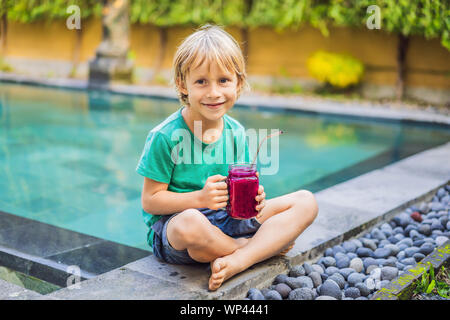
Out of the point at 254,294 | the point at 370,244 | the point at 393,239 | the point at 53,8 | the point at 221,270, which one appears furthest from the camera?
the point at 53,8

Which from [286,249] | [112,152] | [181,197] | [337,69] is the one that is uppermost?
[337,69]

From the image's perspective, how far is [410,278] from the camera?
2107mm

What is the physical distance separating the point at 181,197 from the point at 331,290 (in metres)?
0.71

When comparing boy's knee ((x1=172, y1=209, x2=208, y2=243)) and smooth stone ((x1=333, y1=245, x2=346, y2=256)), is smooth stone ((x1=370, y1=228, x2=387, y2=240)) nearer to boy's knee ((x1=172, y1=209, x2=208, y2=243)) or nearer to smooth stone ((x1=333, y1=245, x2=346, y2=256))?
smooth stone ((x1=333, y1=245, x2=346, y2=256))

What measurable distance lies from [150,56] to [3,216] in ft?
34.0

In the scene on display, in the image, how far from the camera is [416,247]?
2625 millimetres

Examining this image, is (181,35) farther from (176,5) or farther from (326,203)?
(326,203)

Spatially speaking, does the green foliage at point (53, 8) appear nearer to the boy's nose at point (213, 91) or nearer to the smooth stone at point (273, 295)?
the boy's nose at point (213, 91)

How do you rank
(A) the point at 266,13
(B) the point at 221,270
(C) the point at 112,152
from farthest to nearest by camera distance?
1. (A) the point at 266,13
2. (C) the point at 112,152
3. (B) the point at 221,270

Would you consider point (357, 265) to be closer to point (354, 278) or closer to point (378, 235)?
point (354, 278)

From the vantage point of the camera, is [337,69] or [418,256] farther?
[337,69]

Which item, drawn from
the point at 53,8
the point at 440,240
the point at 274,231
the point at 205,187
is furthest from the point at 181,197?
the point at 53,8

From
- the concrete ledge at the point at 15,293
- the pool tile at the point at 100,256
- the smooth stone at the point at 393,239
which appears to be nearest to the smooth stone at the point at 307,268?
the smooth stone at the point at 393,239
